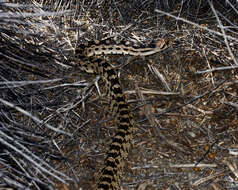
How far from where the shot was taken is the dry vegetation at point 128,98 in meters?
3.82

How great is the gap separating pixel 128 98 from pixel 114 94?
0.71 feet

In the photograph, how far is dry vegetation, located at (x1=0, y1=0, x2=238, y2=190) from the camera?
3822 millimetres

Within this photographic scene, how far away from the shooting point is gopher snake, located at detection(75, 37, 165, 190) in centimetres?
391

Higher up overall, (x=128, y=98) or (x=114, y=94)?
(x=114, y=94)

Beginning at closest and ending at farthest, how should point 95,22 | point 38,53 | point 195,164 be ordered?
1. point 195,164
2. point 38,53
3. point 95,22

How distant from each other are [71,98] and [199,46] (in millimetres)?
2018

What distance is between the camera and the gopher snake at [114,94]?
3.91 meters

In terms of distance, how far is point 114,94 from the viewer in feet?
15.8

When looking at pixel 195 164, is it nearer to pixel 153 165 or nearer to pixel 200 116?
pixel 153 165

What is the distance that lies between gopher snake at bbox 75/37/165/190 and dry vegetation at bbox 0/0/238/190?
0.11m

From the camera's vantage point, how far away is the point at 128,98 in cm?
489

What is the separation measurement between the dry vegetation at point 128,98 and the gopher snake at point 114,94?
111 mm

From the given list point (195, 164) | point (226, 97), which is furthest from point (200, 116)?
point (195, 164)

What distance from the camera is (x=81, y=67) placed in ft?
17.1
